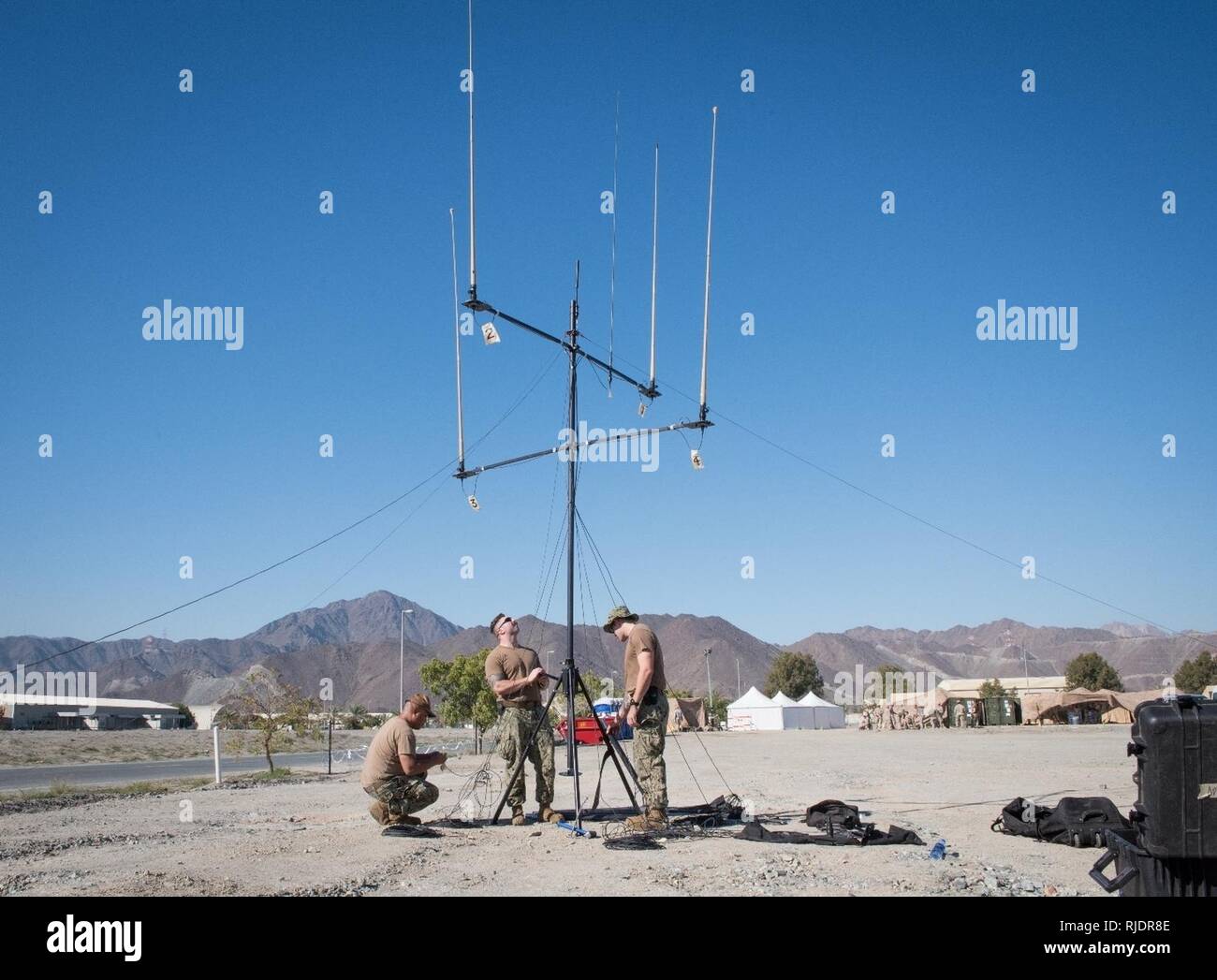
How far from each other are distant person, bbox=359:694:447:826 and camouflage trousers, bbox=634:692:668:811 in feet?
6.47

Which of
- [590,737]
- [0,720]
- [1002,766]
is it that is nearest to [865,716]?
[590,737]

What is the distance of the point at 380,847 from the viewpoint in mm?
8734

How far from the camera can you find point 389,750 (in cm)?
966

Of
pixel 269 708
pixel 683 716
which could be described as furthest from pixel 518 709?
pixel 683 716

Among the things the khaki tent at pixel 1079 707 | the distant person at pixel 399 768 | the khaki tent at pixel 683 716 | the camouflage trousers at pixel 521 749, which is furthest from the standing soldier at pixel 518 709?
the khaki tent at pixel 1079 707

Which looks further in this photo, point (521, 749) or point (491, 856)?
point (521, 749)

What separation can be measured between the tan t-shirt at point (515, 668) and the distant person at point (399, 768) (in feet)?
2.59

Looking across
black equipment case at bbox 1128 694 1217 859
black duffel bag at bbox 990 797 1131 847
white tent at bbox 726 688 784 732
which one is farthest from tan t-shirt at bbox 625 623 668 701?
white tent at bbox 726 688 784 732

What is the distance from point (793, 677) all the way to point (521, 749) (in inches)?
4917

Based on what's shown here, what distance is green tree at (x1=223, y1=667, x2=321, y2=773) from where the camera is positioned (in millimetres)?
23078

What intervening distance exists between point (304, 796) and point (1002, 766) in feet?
46.0

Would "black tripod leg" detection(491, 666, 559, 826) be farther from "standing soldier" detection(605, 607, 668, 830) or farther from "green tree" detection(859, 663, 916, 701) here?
"green tree" detection(859, 663, 916, 701)

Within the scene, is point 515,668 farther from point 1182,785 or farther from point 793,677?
point 793,677
